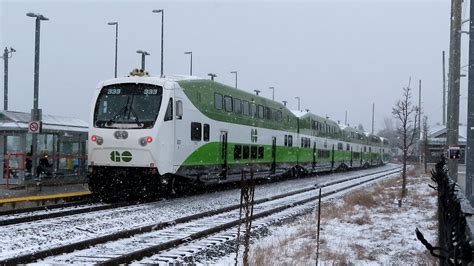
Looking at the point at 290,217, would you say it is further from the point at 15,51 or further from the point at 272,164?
the point at 15,51

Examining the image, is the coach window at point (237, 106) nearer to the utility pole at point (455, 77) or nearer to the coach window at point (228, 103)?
the coach window at point (228, 103)

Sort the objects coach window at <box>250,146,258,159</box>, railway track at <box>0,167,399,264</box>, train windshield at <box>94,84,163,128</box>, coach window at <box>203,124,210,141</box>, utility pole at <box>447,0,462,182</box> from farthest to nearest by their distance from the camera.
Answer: coach window at <box>250,146,258,159</box>, coach window at <box>203,124,210,141</box>, train windshield at <box>94,84,163,128</box>, utility pole at <box>447,0,462,182</box>, railway track at <box>0,167,399,264</box>

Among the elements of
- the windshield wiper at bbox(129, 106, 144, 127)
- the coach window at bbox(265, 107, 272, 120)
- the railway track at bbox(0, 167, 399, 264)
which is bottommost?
the railway track at bbox(0, 167, 399, 264)

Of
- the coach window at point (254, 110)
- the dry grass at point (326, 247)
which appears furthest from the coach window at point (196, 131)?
the coach window at point (254, 110)

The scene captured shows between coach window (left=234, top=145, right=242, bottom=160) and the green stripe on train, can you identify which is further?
coach window (left=234, top=145, right=242, bottom=160)

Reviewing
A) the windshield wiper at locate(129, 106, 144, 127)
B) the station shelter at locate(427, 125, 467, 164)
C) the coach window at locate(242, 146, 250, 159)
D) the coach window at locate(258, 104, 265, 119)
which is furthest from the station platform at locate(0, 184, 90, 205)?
the station shelter at locate(427, 125, 467, 164)

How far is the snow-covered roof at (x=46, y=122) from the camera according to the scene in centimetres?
2048

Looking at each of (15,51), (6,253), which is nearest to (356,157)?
(15,51)

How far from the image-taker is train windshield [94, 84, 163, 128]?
52.7ft

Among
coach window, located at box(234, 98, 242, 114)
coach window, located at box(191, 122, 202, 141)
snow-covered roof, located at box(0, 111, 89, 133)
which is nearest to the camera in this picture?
coach window, located at box(191, 122, 202, 141)

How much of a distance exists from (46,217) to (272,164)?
51.1 ft

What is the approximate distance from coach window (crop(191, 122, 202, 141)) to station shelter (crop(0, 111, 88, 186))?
6687mm

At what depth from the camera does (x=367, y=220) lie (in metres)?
12.1

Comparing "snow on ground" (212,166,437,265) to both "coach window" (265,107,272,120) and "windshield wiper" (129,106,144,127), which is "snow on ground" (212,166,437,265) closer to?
"windshield wiper" (129,106,144,127)
